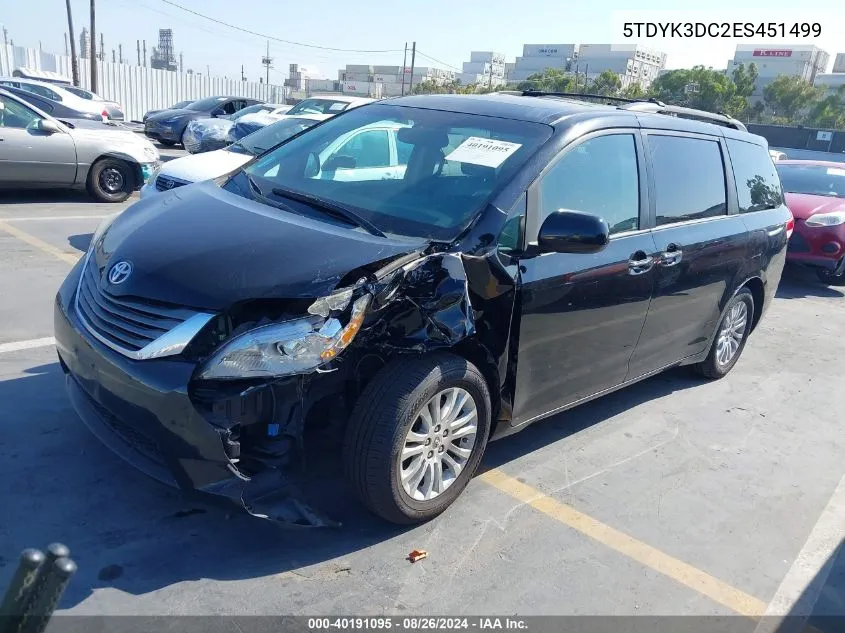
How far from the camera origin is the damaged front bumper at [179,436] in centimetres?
265

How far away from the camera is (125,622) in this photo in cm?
251

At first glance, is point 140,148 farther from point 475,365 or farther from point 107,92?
point 107,92

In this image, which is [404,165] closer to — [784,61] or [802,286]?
[802,286]

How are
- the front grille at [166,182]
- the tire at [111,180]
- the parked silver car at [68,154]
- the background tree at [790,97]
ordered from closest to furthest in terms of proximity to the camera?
the front grille at [166,182], the parked silver car at [68,154], the tire at [111,180], the background tree at [790,97]

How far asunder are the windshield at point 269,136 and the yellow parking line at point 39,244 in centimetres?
230

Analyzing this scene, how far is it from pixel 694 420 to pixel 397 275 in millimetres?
2780

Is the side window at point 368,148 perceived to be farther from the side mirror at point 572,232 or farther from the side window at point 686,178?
the side window at point 686,178

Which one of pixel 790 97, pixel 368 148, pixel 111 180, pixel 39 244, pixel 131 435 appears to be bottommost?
pixel 39 244

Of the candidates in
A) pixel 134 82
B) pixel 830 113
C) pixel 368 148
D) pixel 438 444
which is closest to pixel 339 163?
pixel 368 148

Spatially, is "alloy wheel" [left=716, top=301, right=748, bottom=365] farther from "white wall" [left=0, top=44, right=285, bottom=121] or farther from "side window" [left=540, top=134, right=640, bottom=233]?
Answer: "white wall" [left=0, top=44, right=285, bottom=121]

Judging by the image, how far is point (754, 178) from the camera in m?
5.28

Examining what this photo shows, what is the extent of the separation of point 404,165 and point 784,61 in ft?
304

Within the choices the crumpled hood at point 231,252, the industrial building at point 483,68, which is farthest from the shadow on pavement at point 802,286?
the industrial building at point 483,68

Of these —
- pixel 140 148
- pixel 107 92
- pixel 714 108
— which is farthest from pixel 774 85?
pixel 140 148
